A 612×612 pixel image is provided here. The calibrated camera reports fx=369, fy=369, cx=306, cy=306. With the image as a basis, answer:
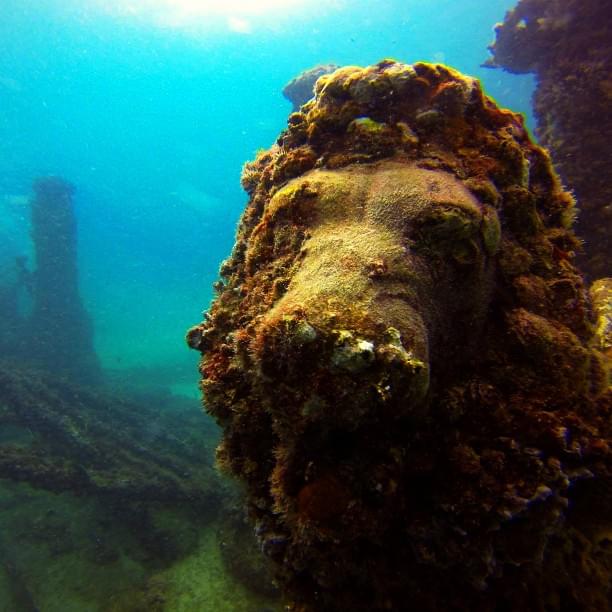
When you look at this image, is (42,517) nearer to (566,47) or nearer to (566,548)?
(566,548)

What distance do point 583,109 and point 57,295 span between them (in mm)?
26616

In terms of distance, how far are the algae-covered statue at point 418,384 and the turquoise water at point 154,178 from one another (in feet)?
22.1

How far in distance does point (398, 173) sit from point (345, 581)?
2.96 m

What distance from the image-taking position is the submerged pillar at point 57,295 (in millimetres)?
21750

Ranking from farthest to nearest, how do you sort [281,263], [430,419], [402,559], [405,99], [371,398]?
1. [405,99]
2. [281,263]
3. [430,419]
4. [402,559]
5. [371,398]

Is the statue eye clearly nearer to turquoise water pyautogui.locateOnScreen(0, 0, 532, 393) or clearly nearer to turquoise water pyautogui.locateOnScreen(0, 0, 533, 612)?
turquoise water pyautogui.locateOnScreen(0, 0, 533, 612)

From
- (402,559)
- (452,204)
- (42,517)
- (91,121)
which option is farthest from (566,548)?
(91,121)

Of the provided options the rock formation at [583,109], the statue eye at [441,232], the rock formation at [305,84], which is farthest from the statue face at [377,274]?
the rock formation at [305,84]

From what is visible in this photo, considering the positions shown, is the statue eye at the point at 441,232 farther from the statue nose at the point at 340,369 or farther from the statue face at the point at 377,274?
the statue nose at the point at 340,369

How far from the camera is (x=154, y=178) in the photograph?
70.2 metres

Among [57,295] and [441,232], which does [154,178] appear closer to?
[57,295]

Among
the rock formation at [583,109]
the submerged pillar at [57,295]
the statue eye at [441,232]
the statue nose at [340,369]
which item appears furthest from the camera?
the submerged pillar at [57,295]

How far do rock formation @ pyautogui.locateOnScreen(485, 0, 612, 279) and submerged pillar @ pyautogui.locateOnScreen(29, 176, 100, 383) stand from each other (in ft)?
76.1

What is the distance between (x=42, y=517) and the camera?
9891 mm
